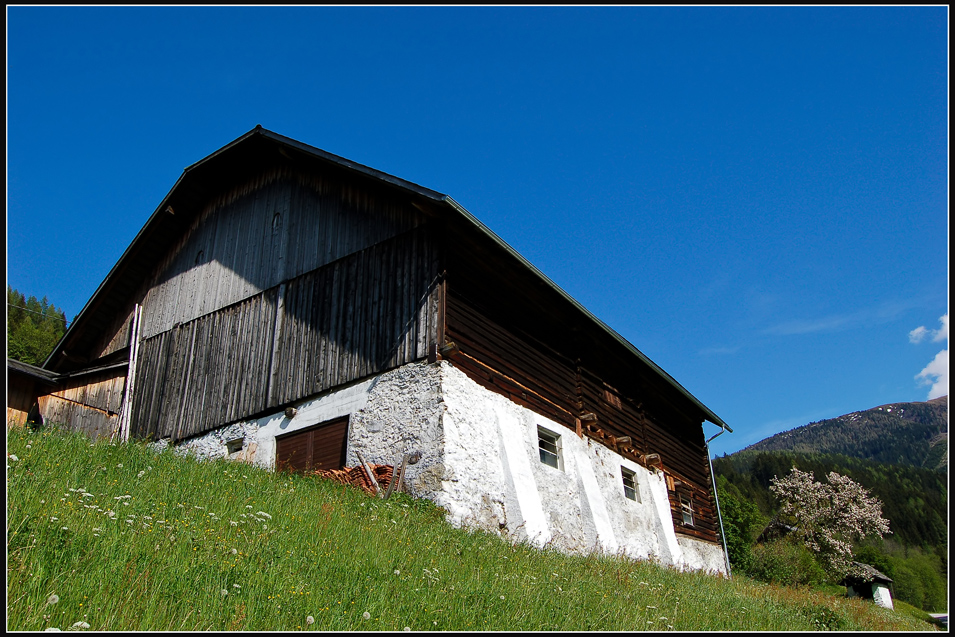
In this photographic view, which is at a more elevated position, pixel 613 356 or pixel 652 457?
pixel 613 356

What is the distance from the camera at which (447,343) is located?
41.8 feet

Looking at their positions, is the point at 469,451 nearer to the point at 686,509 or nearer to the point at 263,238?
the point at 263,238

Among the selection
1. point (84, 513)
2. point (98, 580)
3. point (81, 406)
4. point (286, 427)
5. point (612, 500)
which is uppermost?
point (81, 406)

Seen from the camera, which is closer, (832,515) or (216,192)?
(216,192)

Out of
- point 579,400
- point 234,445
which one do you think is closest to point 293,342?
point 234,445

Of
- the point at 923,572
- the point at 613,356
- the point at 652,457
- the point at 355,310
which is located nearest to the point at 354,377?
the point at 355,310

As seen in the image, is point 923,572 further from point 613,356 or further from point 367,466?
point 367,466

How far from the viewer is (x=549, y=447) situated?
15211 millimetres

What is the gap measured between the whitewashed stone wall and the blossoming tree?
3306cm

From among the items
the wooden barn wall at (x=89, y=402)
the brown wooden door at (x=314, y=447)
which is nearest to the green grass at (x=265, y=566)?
the brown wooden door at (x=314, y=447)

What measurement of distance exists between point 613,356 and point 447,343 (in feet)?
27.1

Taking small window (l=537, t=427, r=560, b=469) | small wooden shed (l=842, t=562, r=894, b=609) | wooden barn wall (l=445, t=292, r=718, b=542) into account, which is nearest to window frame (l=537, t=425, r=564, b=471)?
small window (l=537, t=427, r=560, b=469)

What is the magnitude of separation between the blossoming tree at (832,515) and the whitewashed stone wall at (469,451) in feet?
108

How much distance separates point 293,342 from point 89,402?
24.6 feet
